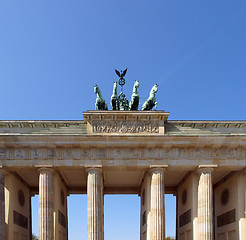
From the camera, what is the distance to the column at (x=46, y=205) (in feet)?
89.4

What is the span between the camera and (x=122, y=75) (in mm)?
34094

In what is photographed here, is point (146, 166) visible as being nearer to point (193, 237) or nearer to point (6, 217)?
point (193, 237)

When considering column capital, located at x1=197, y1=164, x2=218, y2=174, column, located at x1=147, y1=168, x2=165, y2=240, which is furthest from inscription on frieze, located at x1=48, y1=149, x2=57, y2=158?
column capital, located at x1=197, y1=164, x2=218, y2=174

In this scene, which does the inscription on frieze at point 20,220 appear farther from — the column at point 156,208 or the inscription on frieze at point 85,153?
the column at point 156,208

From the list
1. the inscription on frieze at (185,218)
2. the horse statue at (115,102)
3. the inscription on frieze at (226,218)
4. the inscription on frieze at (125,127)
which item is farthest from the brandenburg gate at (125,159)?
the horse statue at (115,102)

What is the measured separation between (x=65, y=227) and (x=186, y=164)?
52.3 ft

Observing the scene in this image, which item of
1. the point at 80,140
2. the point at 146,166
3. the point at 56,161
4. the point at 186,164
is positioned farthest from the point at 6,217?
the point at 186,164

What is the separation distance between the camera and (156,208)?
28062 millimetres

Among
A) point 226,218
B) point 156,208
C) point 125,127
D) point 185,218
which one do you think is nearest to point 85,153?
point 125,127

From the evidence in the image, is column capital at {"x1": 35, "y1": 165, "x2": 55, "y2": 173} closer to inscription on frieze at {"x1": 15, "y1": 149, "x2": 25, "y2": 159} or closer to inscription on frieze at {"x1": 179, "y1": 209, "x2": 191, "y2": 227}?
inscription on frieze at {"x1": 15, "y1": 149, "x2": 25, "y2": 159}

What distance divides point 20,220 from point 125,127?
580 inches

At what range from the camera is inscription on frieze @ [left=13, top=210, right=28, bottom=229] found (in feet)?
101

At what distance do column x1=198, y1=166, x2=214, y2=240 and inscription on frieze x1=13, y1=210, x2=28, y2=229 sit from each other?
17609mm

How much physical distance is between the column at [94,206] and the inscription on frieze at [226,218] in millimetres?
12769
